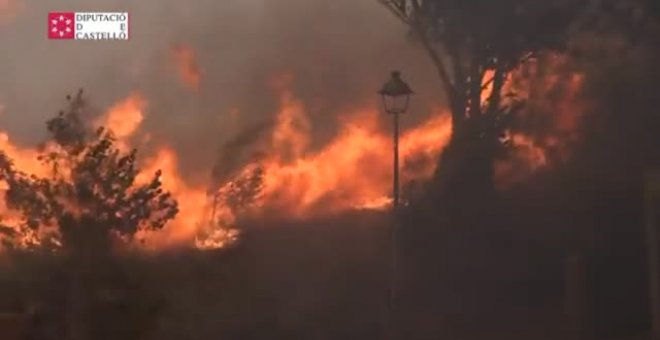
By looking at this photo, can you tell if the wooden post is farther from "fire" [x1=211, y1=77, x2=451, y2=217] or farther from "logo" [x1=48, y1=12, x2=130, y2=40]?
"logo" [x1=48, y1=12, x2=130, y2=40]

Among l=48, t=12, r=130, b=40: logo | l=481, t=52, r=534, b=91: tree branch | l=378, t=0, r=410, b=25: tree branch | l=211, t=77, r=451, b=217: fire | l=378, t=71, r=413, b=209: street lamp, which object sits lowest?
l=211, t=77, r=451, b=217: fire

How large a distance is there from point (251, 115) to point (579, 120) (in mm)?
686

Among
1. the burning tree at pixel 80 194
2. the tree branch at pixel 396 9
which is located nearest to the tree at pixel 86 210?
the burning tree at pixel 80 194

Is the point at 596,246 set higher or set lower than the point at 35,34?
lower

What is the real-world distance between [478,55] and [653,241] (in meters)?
0.53

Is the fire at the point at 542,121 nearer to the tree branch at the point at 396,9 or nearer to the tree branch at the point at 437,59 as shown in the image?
the tree branch at the point at 437,59

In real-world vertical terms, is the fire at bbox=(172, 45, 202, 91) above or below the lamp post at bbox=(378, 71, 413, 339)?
above

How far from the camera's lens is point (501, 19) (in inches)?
68.1

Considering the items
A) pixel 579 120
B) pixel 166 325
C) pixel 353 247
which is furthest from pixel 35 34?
pixel 579 120

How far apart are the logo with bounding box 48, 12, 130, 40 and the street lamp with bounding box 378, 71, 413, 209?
559mm

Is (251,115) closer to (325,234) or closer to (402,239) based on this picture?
(325,234)

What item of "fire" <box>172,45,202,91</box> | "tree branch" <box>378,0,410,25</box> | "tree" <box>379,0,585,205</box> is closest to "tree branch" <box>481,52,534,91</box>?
"tree" <box>379,0,585,205</box>

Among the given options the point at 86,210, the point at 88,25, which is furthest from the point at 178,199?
the point at 88,25

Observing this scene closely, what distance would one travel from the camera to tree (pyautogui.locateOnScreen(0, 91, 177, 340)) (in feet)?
5.51
